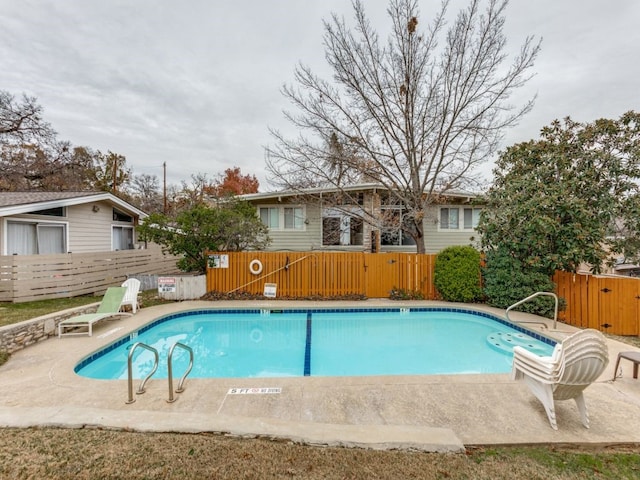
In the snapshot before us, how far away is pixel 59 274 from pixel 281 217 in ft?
27.7

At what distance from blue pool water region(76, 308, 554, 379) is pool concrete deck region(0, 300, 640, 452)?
1374 millimetres

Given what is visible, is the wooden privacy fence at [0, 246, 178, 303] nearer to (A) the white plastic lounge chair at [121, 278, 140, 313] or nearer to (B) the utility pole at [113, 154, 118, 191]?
(A) the white plastic lounge chair at [121, 278, 140, 313]

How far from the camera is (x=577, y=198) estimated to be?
7.41 m

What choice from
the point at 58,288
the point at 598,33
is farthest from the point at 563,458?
the point at 598,33

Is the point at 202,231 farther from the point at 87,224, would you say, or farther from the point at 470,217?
the point at 470,217

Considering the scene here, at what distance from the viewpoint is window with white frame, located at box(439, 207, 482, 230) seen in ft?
49.1

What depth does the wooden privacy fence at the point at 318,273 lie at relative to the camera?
415 inches

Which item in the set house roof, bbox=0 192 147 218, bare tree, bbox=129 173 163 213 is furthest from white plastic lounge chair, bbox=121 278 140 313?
bare tree, bbox=129 173 163 213

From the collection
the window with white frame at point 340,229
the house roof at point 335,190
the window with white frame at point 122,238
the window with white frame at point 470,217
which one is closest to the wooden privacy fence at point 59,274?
the window with white frame at point 122,238

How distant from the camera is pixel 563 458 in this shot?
271 cm

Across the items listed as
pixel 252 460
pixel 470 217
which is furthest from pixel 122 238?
pixel 470 217

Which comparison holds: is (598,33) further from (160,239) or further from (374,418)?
(160,239)

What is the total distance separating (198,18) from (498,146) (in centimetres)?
1182

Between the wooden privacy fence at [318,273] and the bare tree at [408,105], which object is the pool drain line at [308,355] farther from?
the bare tree at [408,105]
